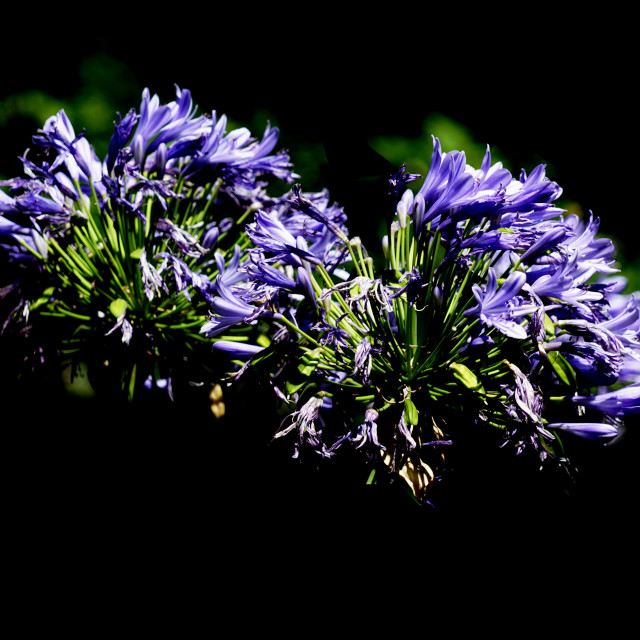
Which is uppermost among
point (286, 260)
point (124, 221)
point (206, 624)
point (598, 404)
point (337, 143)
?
point (337, 143)

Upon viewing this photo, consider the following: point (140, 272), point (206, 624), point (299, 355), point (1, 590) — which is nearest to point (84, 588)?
point (1, 590)

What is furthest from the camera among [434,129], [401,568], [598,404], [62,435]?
[434,129]

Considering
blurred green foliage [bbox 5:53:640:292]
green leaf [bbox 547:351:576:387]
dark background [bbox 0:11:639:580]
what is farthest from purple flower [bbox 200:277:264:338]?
blurred green foliage [bbox 5:53:640:292]

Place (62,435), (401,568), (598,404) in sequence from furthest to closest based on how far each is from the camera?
(62,435)
(401,568)
(598,404)

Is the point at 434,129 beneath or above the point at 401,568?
above

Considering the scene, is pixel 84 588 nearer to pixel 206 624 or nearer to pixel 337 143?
pixel 206 624

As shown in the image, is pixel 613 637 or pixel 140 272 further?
pixel 613 637
